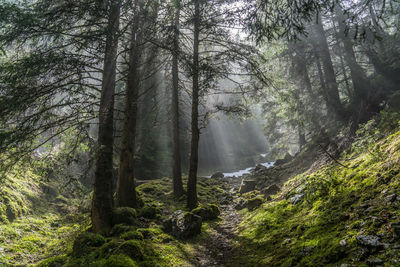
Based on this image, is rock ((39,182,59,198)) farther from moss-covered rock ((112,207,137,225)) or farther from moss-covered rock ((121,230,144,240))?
moss-covered rock ((121,230,144,240))

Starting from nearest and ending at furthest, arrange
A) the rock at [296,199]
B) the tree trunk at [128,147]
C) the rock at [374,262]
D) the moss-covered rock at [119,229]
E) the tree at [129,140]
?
the rock at [374,262]
the moss-covered rock at [119,229]
the rock at [296,199]
the tree at [129,140]
the tree trunk at [128,147]

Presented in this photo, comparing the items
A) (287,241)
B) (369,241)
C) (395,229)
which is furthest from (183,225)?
(395,229)

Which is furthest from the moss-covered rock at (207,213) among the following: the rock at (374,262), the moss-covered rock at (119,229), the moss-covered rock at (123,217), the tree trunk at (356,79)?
the tree trunk at (356,79)

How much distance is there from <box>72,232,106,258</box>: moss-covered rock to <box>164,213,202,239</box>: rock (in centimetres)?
194

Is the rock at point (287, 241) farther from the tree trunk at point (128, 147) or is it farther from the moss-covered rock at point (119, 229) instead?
the tree trunk at point (128, 147)

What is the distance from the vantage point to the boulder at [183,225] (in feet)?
19.8

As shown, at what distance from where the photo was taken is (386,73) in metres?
9.76

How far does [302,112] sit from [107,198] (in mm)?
12226

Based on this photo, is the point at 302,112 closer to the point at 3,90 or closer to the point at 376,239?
the point at 376,239

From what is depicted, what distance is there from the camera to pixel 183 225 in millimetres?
6184

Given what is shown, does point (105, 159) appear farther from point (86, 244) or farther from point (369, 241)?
point (369, 241)

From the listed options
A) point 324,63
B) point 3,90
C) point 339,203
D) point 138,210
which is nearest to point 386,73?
point 324,63

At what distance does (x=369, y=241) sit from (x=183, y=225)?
14.8 ft

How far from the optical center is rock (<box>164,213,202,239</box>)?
603cm
